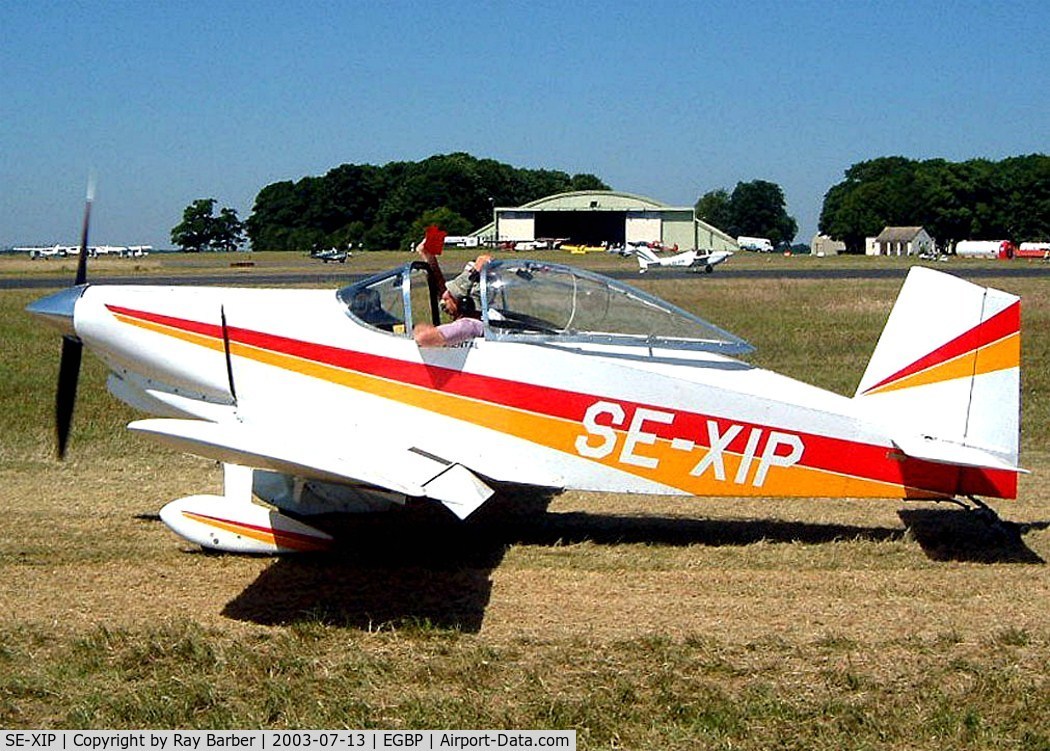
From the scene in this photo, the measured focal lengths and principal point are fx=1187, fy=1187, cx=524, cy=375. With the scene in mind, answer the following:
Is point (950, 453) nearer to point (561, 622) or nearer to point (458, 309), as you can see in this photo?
point (561, 622)

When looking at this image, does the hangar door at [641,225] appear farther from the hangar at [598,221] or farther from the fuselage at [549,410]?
the fuselage at [549,410]

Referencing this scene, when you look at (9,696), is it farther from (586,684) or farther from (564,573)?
(564,573)

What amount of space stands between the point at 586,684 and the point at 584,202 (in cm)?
8697

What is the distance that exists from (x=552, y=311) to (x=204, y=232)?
108 meters

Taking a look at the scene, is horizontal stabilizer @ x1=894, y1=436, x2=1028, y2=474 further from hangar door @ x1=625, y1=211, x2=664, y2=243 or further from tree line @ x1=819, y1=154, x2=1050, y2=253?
tree line @ x1=819, y1=154, x2=1050, y2=253

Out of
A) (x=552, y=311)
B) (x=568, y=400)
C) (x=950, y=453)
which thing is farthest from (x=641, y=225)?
(x=950, y=453)

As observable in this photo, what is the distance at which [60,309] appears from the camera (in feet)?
25.2

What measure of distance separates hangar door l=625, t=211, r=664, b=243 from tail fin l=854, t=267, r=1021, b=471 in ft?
279

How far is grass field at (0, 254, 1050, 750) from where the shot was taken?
4914mm

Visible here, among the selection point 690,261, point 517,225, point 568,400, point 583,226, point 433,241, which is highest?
point 583,226

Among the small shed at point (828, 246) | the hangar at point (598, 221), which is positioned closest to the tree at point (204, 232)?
the hangar at point (598, 221)

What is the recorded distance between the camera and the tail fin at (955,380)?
23.4 feet

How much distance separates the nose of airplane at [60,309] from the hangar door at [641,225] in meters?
85.4

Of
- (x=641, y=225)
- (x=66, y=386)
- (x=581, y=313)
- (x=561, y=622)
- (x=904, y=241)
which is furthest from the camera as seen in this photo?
(x=904, y=241)
